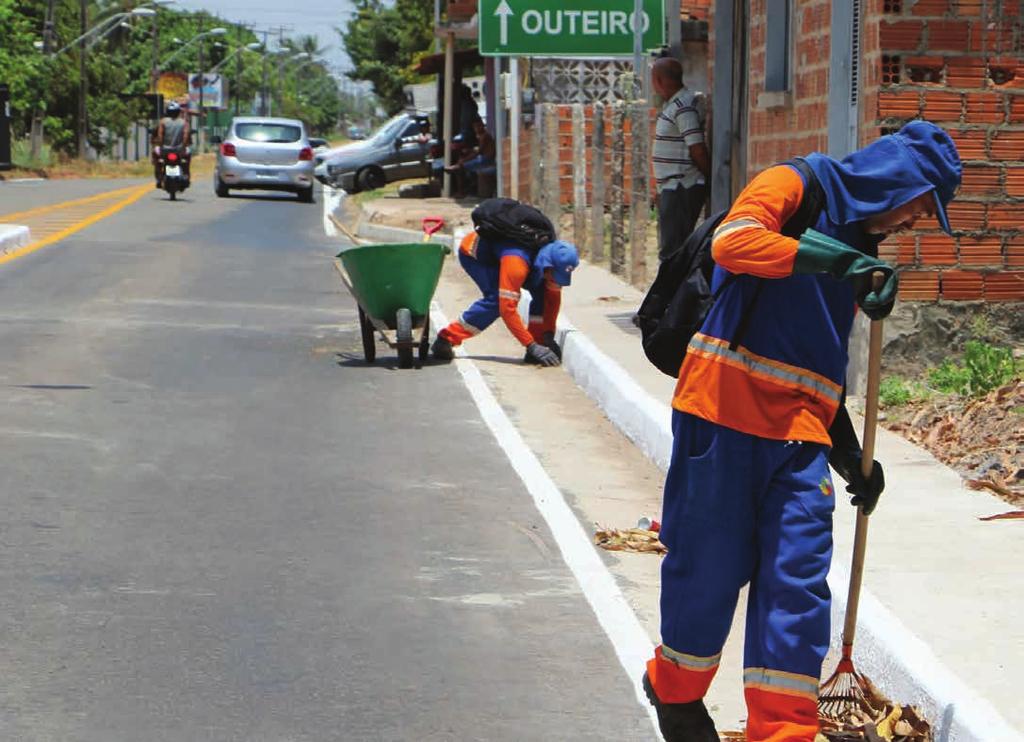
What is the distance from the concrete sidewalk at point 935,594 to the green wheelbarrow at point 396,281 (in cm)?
304

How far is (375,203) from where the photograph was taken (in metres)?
35.4

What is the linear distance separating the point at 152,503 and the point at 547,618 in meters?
2.49

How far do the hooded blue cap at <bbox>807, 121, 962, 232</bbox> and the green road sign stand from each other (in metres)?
14.7

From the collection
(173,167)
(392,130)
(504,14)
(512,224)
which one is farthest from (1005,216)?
(392,130)

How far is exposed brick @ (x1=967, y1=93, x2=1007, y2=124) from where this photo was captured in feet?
37.7

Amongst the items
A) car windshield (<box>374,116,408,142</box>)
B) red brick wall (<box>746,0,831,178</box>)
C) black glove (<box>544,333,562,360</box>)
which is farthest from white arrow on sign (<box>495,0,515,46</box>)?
car windshield (<box>374,116,408,142</box>)

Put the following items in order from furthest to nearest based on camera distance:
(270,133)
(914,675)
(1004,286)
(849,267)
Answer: (270,133) < (1004,286) < (914,675) < (849,267)

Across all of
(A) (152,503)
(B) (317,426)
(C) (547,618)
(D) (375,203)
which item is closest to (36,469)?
(A) (152,503)

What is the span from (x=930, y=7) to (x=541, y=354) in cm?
391

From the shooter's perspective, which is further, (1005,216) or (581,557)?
(1005,216)

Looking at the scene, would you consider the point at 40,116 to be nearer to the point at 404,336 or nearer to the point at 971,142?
the point at 404,336

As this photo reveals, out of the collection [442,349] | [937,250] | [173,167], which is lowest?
[173,167]

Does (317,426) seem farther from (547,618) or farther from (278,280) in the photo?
(278,280)

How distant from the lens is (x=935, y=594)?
6523mm
